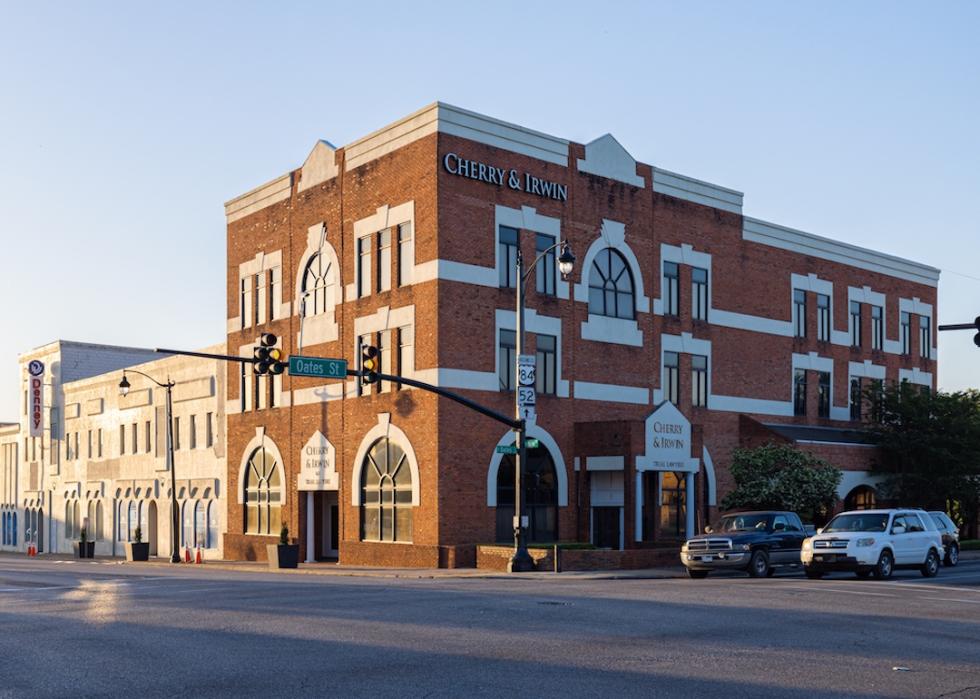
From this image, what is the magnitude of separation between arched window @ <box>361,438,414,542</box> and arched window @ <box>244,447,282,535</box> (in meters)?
6.72

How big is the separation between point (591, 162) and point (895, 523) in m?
18.3

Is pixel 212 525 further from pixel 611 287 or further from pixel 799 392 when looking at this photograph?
pixel 799 392

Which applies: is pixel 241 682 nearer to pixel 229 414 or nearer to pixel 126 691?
pixel 126 691

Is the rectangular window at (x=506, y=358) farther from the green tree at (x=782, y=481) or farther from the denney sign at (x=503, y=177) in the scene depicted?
the green tree at (x=782, y=481)

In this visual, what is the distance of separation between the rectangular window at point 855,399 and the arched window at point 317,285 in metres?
25.9

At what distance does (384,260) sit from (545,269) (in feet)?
Result: 18.6

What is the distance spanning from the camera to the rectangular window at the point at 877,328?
2162 inches

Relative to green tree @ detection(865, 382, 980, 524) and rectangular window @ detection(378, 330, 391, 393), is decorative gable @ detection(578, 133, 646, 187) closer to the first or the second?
rectangular window @ detection(378, 330, 391, 393)

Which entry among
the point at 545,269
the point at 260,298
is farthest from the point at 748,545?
the point at 260,298

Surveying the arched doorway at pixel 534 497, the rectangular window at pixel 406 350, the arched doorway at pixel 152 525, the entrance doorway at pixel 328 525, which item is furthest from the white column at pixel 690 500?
the arched doorway at pixel 152 525

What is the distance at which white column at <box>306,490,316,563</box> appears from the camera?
143 ft

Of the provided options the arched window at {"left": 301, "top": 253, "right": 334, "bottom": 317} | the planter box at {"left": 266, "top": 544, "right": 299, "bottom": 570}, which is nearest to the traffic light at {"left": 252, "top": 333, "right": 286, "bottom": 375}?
the planter box at {"left": 266, "top": 544, "right": 299, "bottom": 570}

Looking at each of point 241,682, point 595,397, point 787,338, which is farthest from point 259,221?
point 241,682

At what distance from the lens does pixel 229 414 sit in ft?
161
